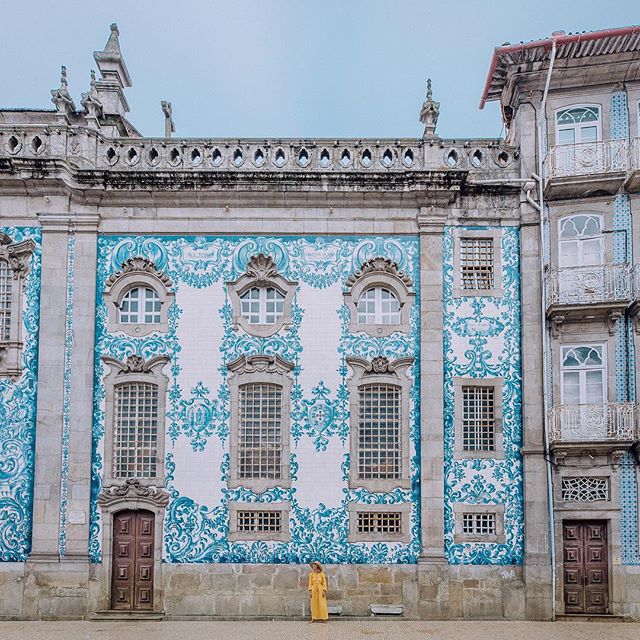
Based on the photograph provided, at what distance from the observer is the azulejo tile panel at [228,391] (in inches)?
771

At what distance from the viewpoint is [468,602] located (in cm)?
1916

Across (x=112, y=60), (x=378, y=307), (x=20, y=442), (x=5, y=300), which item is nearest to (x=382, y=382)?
(x=378, y=307)

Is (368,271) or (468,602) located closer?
(468,602)

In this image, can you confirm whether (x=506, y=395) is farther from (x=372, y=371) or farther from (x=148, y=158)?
(x=148, y=158)

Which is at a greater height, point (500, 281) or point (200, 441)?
point (500, 281)

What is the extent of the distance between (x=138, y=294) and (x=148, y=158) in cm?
313

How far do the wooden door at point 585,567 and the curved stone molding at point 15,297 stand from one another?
12413 millimetres

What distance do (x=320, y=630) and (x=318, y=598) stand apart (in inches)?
38.8

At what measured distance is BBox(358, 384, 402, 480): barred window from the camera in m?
19.9

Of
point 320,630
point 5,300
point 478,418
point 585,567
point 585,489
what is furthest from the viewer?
point 5,300

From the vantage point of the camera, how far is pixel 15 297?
20.1m

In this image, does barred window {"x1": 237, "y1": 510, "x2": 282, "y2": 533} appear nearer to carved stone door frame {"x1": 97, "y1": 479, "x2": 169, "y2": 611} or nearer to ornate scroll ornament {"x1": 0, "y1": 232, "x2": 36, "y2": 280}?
carved stone door frame {"x1": 97, "y1": 479, "x2": 169, "y2": 611}

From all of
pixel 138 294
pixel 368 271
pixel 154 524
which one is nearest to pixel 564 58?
pixel 368 271

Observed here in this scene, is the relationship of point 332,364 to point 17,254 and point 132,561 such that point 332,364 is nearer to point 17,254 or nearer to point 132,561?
point 132,561
